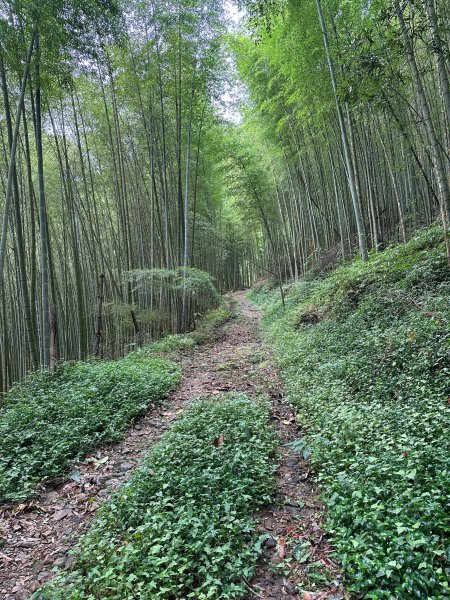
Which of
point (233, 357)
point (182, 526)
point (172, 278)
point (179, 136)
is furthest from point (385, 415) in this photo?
point (179, 136)

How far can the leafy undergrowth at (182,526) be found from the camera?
70.0 inches

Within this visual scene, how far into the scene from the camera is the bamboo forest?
1.88 meters

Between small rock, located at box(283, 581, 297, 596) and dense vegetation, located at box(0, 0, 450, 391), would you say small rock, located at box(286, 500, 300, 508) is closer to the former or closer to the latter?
small rock, located at box(283, 581, 297, 596)

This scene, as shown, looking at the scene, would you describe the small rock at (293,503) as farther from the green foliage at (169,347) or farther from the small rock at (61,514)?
the green foliage at (169,347)

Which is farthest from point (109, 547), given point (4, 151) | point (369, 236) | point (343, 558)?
point (369, 236)

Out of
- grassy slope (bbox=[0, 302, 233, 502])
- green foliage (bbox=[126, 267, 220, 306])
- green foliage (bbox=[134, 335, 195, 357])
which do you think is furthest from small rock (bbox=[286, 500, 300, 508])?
green foliage (bbox=[126, 267, 220, 306])

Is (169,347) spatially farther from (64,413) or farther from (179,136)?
(179,136)

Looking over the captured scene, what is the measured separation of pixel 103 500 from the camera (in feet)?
8.82

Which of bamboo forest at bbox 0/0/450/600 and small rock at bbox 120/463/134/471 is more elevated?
bamboo forest at bbox 0/0/450/600

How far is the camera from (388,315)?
172 inches

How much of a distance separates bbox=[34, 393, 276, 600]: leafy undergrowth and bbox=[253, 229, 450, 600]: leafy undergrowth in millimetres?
511

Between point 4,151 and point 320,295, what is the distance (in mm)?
6979

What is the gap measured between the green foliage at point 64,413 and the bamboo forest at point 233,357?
0.03 metres

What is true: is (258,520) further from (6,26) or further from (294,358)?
(6,26)
